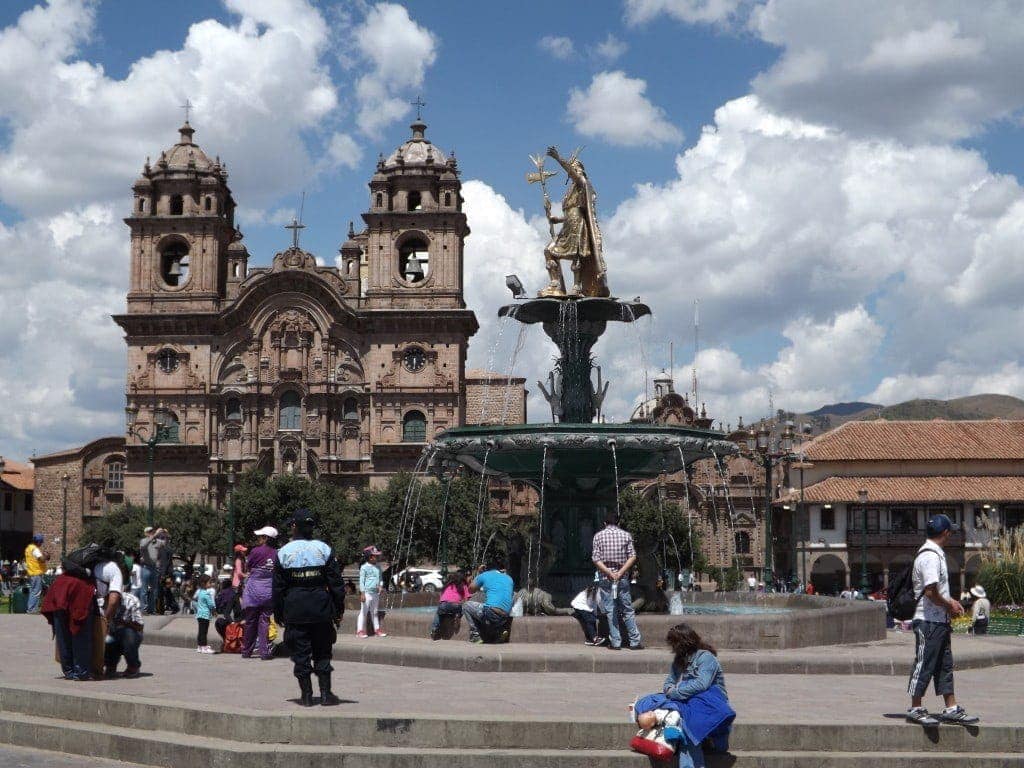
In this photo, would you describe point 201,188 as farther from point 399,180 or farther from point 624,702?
point 624,702

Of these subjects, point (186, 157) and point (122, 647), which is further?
point (186, 157)

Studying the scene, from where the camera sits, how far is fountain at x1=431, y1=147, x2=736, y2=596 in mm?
14156

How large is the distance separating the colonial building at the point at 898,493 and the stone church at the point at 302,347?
57.9 ft

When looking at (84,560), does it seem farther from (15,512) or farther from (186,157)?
(15,512)

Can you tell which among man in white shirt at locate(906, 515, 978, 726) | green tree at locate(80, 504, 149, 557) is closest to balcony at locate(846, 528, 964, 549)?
green tree at locate(80, 504, 149, 557)

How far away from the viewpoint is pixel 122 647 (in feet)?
34.4

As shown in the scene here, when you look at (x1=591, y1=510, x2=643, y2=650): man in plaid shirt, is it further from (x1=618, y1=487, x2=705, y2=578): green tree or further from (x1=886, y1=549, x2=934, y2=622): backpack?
(x1=618, y1=487, x2=705, y2=578): green tree

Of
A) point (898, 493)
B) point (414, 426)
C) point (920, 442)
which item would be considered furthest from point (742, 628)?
point (920, 442)

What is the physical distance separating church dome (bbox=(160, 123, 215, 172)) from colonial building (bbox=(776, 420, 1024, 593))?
107ft

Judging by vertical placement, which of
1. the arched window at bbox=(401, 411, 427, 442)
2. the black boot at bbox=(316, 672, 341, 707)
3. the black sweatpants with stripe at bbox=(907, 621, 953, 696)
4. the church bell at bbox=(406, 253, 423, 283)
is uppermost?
the church bell at bbox=(406, 253, 423, 283)

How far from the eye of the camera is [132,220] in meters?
61.5

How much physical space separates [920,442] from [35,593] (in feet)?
153

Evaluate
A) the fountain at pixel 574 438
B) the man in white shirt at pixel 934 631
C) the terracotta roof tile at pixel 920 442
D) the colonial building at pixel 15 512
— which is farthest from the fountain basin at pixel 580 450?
the colonial building at pixel 15 512

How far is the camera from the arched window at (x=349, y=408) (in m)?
60.0
